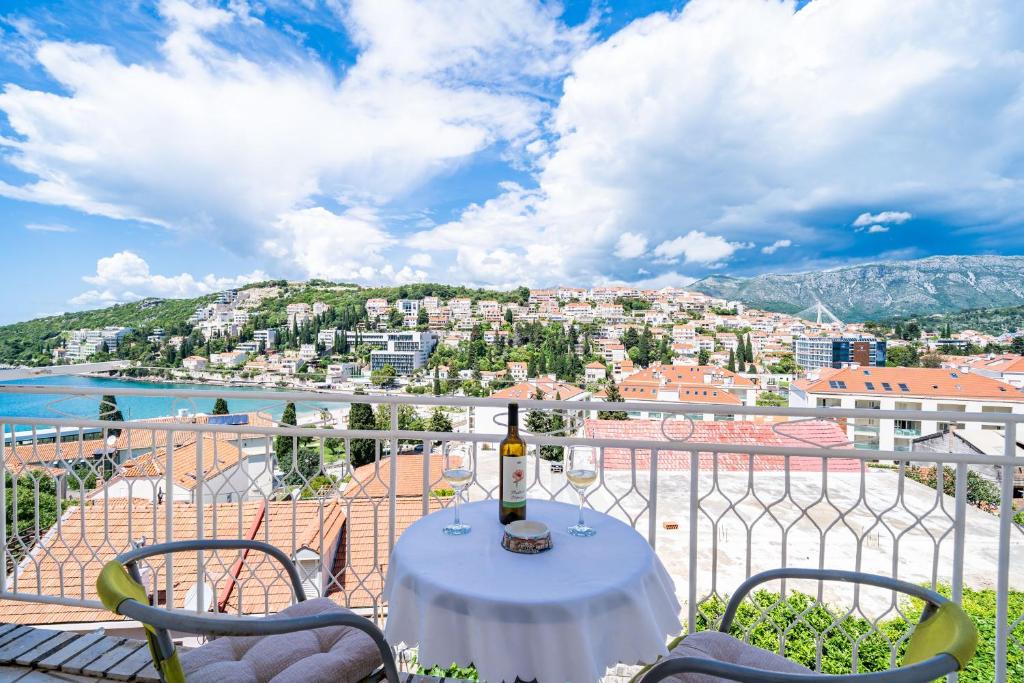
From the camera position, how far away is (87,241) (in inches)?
1467

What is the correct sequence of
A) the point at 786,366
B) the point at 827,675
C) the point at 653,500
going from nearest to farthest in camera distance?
the point at 827,675 < the point at 653,500 < the point at 786,366

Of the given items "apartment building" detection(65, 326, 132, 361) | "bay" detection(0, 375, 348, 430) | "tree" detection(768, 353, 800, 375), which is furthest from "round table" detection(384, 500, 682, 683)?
"tree" detection(768, 353, 800, 375)

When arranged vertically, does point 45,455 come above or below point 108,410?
below

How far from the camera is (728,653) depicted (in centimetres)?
Result: 127

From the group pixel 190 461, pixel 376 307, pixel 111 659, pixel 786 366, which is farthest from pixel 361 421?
pixel 786 366

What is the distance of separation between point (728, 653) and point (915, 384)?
16009 millimetres

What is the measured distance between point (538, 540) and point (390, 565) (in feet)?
1.17

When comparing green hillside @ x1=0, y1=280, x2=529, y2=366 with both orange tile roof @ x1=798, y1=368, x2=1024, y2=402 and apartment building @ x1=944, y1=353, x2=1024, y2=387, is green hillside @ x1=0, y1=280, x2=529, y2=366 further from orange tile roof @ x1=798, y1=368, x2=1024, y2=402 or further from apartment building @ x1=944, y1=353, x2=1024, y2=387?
apartment building @ x1=944, y1=353, x2=1024, y2=387

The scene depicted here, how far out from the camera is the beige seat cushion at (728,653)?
4.06ft

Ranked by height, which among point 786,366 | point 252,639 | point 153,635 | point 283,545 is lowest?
point 283,545

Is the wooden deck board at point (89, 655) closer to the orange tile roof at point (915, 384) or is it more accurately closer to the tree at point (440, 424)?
the tree at point (440, 424)

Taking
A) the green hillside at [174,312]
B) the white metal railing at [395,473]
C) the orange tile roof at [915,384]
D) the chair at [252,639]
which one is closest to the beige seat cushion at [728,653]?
the white metal railing at [395,473]

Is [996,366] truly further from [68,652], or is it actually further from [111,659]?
[68,652]

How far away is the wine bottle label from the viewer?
4.31 feet
